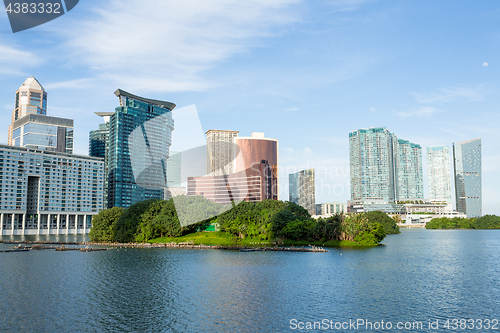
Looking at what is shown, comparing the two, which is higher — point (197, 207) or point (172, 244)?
point (197, 207)

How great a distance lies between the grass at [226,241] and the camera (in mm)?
124375

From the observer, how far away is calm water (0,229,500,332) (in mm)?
43375

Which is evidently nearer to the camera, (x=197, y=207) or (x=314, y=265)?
(x=314, y=265)

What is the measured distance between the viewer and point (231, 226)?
135 metres

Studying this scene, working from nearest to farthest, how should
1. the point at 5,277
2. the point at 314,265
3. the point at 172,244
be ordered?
the point at 5,277 → the point at 314,265 → the point at 172,244

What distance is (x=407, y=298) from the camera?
52625mm

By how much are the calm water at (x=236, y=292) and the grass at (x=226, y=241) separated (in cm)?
3238

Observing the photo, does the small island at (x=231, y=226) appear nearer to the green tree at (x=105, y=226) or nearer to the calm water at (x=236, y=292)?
the green tree at (x=105, y=226)

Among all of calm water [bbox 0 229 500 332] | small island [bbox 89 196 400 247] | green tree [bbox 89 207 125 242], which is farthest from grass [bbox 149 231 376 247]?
calm water [bbox 0 229 500 332]

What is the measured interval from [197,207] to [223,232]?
15.0 meters

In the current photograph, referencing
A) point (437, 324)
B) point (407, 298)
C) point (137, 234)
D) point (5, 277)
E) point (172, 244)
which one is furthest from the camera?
point (137, 234)

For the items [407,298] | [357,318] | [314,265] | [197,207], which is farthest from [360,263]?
A: [197,207]

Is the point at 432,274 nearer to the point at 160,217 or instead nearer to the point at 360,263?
the point at 360,263

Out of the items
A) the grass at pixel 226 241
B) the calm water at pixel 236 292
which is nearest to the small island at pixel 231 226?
the grass at pixel 226 241
